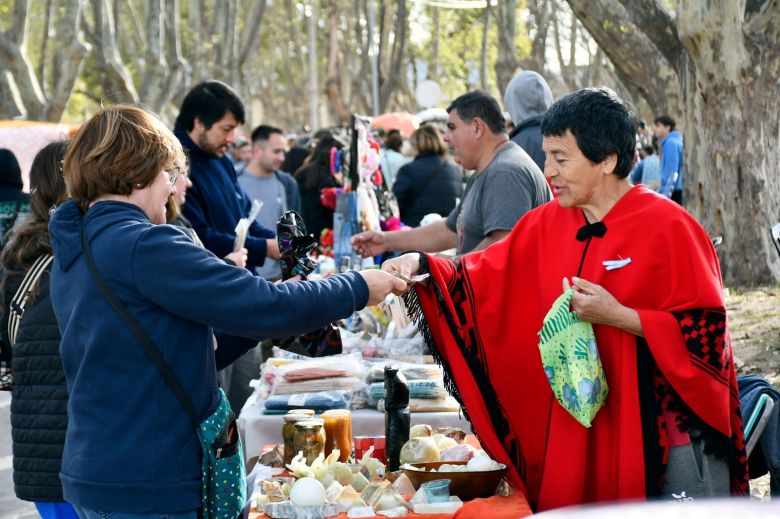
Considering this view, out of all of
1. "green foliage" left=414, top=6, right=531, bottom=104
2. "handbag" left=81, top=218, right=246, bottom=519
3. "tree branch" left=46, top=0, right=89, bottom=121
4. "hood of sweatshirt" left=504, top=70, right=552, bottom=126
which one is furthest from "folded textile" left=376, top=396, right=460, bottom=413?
"green foliage" left=414, top=6, right=531, bottom=104

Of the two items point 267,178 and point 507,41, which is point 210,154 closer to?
point 267,178

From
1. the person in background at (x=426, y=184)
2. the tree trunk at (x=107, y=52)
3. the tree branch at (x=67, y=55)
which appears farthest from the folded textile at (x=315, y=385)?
the tree trunk at (x=107, y=52)

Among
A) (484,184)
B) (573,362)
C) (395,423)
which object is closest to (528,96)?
(484,184)

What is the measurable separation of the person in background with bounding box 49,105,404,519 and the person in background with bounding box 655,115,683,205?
40.5 feet

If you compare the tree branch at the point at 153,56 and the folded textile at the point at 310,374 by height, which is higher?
the tree branch at the point at 153,56

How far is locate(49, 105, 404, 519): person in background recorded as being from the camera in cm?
303

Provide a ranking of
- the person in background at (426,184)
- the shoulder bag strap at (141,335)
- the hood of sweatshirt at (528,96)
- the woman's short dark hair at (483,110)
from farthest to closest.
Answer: the person in background at (426,184) → the hood of sweatshirt at (528,96) → the woman's short dark hair at (483,110) → the shoulder bag strap at (141,335)

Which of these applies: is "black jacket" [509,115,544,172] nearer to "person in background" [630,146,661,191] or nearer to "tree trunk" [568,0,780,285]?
"tree trunk" [568,0,780,285]

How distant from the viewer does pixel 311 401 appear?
5098 millimetres

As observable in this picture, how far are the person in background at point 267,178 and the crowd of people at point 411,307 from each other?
5.54 metres

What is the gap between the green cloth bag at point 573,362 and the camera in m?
3.66

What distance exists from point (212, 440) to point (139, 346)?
0.33 m

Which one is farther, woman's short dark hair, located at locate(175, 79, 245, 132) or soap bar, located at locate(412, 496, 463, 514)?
woman's short dark hair, located at locate(175, 79, 245, 132)

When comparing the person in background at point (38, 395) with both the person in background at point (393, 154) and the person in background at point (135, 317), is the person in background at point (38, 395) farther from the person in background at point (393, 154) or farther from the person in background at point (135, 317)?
the person in background at point (393, 154)
